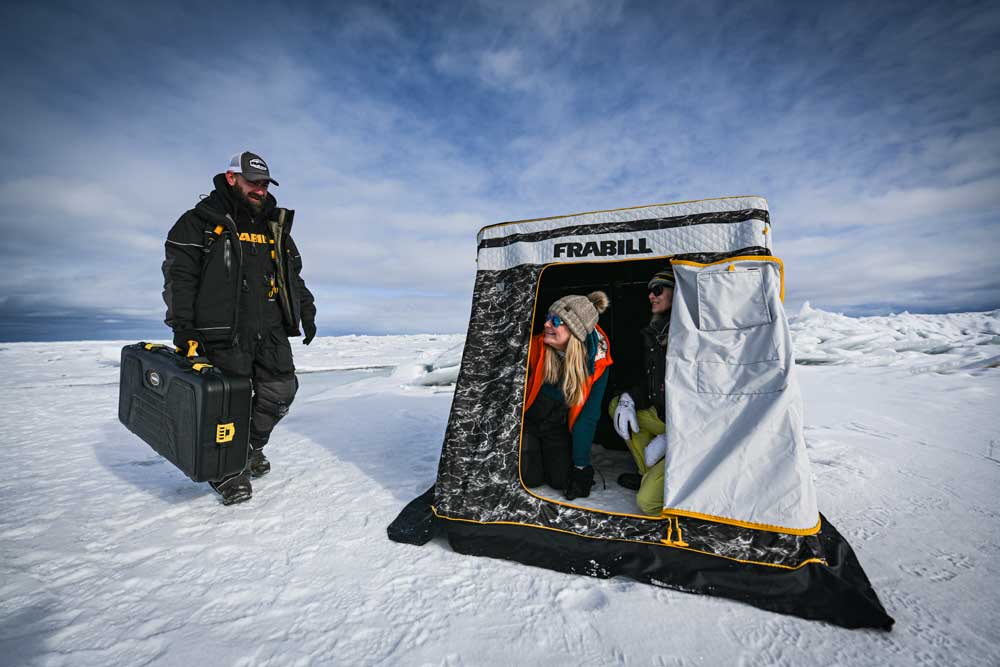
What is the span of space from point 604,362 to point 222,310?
7.66 feet

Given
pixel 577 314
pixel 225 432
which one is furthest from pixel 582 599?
pixel 225 432

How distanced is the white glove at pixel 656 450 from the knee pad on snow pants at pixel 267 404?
222cm

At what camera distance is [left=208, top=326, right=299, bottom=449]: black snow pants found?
8.46 feet

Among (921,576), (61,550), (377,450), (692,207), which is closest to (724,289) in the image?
(692,207)

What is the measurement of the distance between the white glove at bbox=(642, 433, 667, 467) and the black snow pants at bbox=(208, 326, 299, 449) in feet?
7.35

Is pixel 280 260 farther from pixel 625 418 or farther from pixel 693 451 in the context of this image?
pixel 693 451

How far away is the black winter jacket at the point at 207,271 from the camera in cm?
232

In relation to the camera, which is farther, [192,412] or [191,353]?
[191,353]

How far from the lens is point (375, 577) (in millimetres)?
1804

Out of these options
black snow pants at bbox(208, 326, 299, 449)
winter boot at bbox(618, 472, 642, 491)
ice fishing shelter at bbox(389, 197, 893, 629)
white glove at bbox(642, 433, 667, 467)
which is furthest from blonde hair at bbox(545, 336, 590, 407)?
black snow pants at bbox(208, 326, 299, 449)

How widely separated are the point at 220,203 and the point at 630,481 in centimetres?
303

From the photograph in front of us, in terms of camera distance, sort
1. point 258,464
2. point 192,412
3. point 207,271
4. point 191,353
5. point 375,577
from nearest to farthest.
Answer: point 375,577 → point 192,412 → point 191,353 → point 207,271 → point 258,464

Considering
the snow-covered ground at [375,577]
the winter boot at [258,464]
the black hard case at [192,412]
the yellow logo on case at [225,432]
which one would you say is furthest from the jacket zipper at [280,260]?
the snow-covered ground at [375,577]

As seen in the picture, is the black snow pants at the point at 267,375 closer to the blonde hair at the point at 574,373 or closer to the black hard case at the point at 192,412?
the black hard case at the point at 192,412
